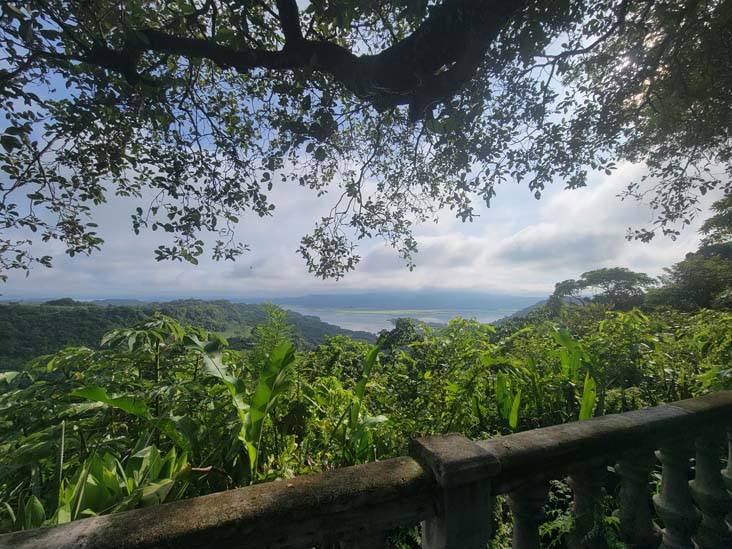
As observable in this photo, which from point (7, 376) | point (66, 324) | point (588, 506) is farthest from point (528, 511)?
point (66, 324)

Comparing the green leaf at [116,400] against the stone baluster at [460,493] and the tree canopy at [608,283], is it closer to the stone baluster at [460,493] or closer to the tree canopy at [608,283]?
the stone baluster at [460,493]

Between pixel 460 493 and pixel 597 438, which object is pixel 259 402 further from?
pixel 597 438

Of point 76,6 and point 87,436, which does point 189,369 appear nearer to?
point 87,436

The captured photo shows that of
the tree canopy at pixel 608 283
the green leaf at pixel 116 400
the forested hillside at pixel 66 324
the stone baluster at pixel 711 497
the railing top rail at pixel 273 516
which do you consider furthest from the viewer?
the tree canopy at pixel 608 283

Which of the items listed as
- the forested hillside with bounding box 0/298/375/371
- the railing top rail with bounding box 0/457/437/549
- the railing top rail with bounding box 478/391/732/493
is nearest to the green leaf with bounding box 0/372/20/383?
the railing top rail with bounding box 0/457/437/549

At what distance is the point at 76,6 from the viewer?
108 inches

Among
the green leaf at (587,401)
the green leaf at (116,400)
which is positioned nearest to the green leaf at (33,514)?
the green leaf at (116,400)

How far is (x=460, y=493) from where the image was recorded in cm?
104

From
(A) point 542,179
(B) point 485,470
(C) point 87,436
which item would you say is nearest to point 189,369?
(C) point 87,436

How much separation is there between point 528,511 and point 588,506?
0.34m

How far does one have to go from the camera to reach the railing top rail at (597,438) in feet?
3.90

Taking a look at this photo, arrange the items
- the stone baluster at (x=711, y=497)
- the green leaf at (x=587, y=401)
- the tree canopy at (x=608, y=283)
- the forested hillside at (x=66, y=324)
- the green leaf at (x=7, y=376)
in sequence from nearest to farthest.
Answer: the green leaf at (x=7, y=376), the stone baluster at (x=711, y=497), the green leaf at (x=587, y=401), the forested hillside at (x=66, y=324), the tree canopy at (x=608, y=283)

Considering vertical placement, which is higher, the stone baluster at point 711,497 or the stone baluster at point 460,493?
the stone baluster at point 460,493

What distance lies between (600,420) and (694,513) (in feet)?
2.42
